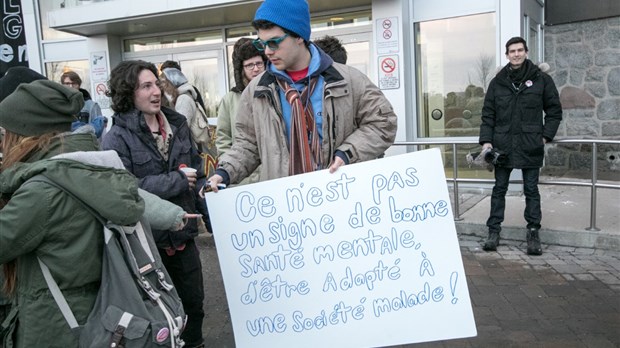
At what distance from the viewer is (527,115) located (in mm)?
5098

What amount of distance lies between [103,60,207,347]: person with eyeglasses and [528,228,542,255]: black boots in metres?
3.45

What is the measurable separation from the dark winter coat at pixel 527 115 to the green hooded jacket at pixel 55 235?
165 inches

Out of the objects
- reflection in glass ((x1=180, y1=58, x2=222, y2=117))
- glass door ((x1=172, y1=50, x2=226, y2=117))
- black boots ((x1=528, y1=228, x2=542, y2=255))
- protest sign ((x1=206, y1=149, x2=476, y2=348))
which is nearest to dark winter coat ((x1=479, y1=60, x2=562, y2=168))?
black boots ((x1=528, y1=228, x2=542, y2=255))

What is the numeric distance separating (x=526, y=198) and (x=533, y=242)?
0.43 metres

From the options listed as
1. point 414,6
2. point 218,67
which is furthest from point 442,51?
point 218,67

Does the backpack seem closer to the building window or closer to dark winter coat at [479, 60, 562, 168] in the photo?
dark winter coat at [479, 60, 562, 168]

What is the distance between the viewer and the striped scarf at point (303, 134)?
7.99 feet

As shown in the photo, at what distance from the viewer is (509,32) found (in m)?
7.41

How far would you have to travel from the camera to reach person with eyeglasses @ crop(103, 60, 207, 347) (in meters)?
2.90

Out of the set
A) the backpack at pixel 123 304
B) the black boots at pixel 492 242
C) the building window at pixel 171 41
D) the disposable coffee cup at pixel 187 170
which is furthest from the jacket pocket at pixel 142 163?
the building window at pixel 171 41

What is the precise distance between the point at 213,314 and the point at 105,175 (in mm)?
2591

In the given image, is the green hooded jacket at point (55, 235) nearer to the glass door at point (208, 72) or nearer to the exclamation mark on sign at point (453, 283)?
the exclamation mark on sign at point (453, 283)

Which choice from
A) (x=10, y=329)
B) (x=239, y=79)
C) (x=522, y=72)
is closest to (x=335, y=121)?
(x=10, y=329)

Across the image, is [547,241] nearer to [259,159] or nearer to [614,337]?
[614,337]
